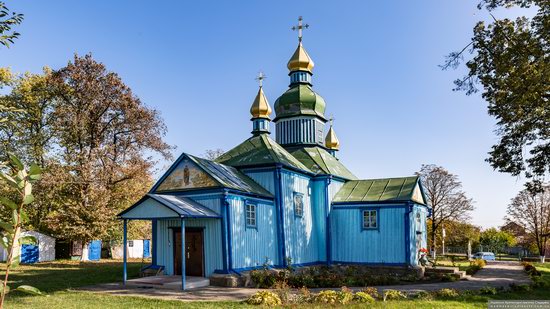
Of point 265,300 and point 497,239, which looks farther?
point 497,239

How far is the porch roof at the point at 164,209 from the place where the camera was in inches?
561

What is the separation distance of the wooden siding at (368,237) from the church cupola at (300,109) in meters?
4.98

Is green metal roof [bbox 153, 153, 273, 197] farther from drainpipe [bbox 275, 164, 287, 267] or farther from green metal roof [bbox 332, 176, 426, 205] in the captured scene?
green metal roof [bbox 332, 176, 426, 205]

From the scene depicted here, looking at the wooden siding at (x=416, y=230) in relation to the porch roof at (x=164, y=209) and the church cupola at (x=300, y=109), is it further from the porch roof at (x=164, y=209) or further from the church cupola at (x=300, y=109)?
the porch roof at (x=164, y=209)

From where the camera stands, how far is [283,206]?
1823 centimetres

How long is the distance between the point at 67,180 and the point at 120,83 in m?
6.90

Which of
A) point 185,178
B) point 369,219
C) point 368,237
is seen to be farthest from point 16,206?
point 369,219

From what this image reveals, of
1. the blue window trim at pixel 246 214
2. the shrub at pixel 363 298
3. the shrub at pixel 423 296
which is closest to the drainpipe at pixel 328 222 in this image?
the blue window trim at pixel 246 214

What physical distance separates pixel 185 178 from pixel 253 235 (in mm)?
3414

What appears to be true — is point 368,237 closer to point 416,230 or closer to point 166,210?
point 416,230

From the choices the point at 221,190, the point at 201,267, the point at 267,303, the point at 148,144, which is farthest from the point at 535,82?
the point at 148,144

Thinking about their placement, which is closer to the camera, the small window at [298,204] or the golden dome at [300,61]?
the small window at [298,204]

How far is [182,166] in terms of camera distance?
686 inches

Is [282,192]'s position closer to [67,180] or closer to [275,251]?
[275,251]
